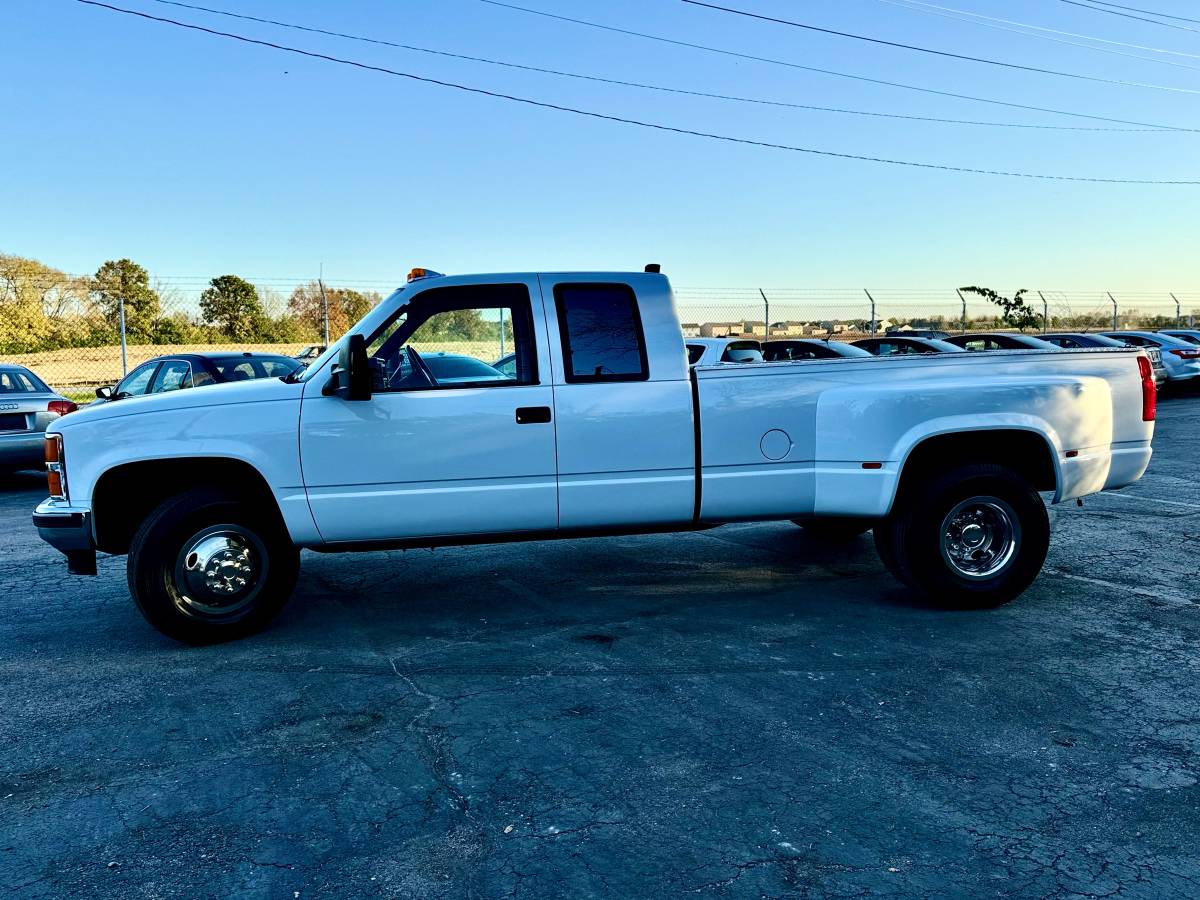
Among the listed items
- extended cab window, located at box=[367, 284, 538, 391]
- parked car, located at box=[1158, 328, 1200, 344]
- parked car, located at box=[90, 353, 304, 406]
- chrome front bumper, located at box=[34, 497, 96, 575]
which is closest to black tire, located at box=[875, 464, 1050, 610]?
extended cab window, located at box=[367, 284, 538, 391]

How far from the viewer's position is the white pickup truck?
532 centimetres

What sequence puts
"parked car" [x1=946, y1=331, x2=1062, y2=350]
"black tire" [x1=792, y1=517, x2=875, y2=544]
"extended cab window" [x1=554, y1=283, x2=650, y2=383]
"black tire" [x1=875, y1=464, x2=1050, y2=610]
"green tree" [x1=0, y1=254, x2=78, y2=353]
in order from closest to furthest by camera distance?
"extended cab window" [x1=554, y1=283, x2=650, y2=383] → "black tire" [x1=875, y1=464, x2=1050, y2=610] → "black tire" [x1=792, y1=517, x2=875, y2=544] → "parked car" [x1=946, y1=331, x2=1062, y2=350] → "green tree" [x1=0, y1=254, x2=78, y2=353]

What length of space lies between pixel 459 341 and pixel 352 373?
0.74 meters

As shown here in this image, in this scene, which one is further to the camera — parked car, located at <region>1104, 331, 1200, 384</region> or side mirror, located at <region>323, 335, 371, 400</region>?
parked car, located at <region>1104, 331, 1200, 384</region>

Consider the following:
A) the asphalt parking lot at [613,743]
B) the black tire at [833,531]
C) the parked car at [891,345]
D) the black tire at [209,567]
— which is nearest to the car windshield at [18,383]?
the asphalt parking lot at [613,743]

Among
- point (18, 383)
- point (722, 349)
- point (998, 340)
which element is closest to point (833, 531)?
point (722, 349)

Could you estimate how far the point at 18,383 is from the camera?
12.0m

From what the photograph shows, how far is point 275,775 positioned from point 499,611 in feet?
7.61

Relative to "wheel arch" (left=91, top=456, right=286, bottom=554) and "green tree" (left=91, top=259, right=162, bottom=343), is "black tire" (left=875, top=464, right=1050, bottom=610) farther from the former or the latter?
"green tree" (left=91, top=259, right=162, bottom=343)

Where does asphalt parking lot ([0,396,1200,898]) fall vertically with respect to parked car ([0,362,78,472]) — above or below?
below

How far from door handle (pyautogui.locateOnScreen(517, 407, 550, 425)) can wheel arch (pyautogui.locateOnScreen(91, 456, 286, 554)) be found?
1.46 m

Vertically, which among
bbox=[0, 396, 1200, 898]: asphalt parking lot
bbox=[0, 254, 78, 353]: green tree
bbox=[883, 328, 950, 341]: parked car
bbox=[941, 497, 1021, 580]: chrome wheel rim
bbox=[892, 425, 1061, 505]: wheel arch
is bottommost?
bbox=[0, 396, 1200, 898]: asphalt parking lot

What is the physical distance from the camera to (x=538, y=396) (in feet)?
18.1

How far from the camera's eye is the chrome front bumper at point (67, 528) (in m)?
5.30
